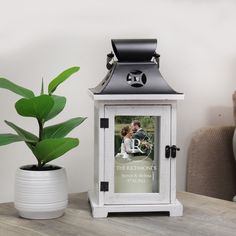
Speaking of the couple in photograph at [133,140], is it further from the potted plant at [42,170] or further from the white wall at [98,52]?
the white wall at [98,52]

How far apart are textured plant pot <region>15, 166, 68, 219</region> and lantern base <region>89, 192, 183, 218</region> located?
94mm

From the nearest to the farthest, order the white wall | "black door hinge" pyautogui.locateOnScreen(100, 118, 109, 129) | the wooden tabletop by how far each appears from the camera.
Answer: the wooden tabletop → "black door hinge" pyautogui.locateOnScreen(100, 118, 109, 129) → the white wall

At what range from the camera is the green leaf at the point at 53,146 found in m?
1.32

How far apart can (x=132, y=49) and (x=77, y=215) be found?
1.47 feet

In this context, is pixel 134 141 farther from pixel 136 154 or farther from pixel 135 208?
pixel 135 208

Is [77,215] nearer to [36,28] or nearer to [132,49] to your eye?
[132,49]

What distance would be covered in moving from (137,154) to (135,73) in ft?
0.68

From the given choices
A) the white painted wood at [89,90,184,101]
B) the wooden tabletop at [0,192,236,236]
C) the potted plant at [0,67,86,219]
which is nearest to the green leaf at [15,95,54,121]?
the potted plant at [0,67,86,219]

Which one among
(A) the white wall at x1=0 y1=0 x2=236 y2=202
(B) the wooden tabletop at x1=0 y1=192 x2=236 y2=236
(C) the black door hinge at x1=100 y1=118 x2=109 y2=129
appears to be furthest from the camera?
(A) the white wall at x1=0 y1=0 x2=236 y2=202

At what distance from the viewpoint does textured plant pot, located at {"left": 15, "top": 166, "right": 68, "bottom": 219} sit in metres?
1.36

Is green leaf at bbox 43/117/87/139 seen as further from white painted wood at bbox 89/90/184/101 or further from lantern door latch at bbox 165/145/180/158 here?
lantern door latch at bbox 165/145/180/158

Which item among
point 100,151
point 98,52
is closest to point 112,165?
point 100,151

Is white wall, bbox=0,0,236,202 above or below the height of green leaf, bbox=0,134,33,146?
above

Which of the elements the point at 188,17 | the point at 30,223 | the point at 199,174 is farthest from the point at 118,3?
the point at 30,223
